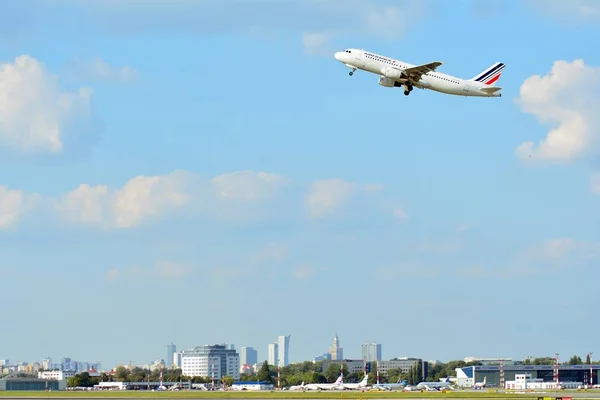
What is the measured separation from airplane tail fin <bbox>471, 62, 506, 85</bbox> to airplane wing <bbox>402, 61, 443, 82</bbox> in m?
14.6

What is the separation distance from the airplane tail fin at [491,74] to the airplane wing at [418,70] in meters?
14.6

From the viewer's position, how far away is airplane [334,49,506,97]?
135 metres

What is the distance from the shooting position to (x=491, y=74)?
14950 centimetres

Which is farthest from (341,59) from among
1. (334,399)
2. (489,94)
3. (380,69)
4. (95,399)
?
(95,399)

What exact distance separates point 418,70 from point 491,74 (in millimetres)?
19905

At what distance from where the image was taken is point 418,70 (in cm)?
13438

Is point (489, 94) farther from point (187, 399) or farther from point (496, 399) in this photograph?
point (187, 399)

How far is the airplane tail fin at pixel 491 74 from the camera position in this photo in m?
148

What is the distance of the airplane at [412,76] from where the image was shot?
443ft

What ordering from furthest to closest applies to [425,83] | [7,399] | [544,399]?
1. [425,83]
2. [7,399]
3. [544,399]

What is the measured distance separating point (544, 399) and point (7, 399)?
61.7 meters

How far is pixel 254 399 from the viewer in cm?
11975

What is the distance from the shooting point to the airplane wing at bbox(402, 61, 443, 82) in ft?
439

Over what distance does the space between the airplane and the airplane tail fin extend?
7.43m
